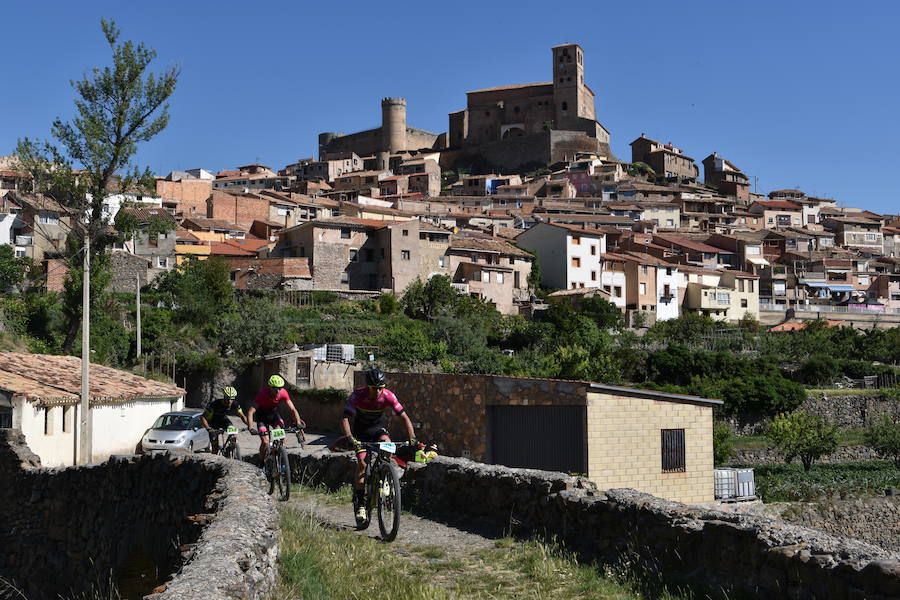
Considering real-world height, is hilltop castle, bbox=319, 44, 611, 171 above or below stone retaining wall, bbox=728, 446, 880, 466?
above

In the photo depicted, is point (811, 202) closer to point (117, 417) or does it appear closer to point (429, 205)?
point (429, 205)

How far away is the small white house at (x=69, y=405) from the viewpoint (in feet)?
58.8

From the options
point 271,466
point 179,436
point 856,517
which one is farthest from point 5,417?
point 856,517

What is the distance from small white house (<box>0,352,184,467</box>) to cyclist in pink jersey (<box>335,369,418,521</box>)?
36.9 ft

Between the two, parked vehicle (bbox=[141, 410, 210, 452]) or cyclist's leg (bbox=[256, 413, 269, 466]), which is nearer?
cyclist's leg (bbox=[256, 413, 269, 466])

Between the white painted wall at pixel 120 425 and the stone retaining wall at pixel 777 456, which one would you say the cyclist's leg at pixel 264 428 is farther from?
the stone retaining wall at pixel 777 456

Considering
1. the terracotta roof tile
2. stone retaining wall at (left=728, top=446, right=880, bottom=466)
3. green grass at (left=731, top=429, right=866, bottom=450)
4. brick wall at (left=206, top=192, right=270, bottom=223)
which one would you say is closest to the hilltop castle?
brick wall at (left=206, top=192, right=270, bottom=223)

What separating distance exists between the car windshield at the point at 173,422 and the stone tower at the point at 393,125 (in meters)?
114

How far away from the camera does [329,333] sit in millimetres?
45812

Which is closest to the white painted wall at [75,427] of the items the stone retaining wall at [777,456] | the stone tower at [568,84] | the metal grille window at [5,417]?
the metal grille window at [5,417]

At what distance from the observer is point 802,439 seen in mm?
38875

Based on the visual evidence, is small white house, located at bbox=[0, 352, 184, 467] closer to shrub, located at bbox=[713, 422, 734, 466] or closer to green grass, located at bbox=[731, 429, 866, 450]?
shrub, located at bbox=[713, 422, 734, 466]

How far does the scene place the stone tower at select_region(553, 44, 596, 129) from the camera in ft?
414

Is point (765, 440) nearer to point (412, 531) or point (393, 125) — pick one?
point (412, 531)
